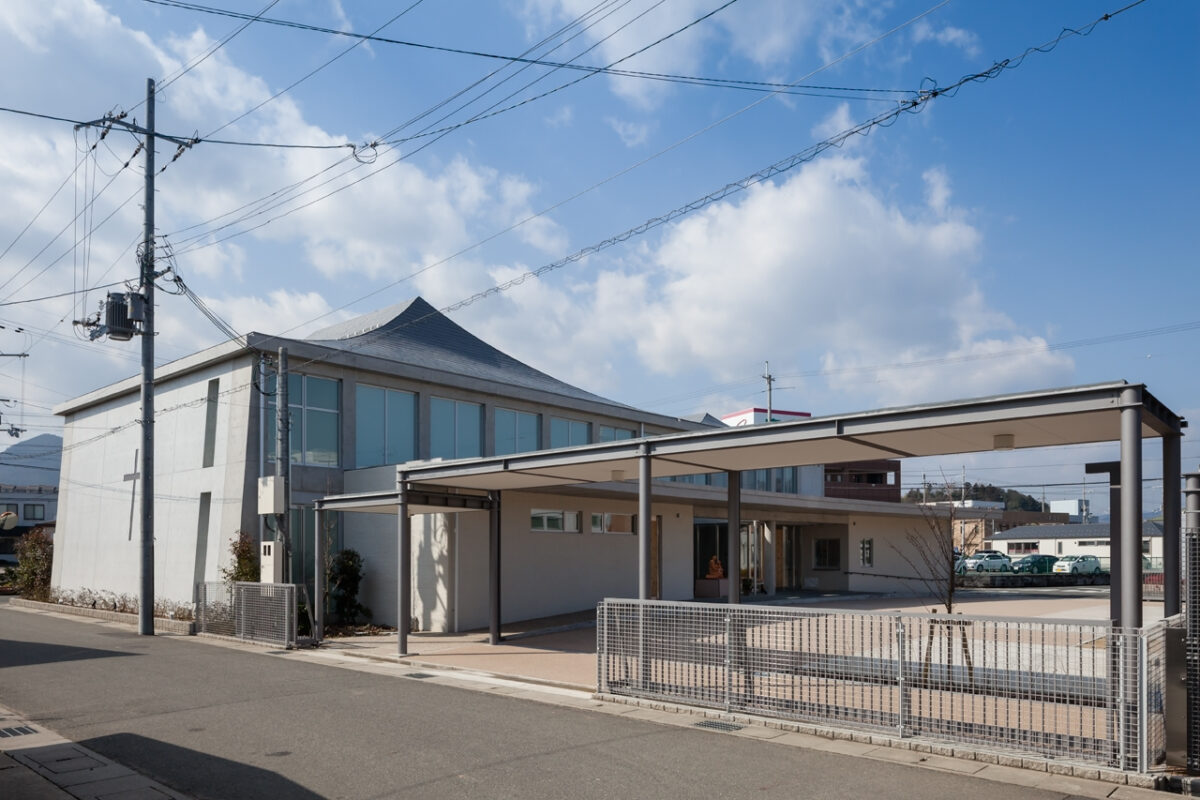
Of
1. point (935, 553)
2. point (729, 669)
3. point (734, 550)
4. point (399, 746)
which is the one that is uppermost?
point (734, 550)

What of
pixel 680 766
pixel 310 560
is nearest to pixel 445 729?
pixel 680 766

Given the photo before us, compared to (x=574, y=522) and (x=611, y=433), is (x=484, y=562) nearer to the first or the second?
(x=574, y=522)

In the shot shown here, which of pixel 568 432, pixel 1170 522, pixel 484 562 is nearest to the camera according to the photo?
pixel 1170 522

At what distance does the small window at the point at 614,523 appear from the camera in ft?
80.2

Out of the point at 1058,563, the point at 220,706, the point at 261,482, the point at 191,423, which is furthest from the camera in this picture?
the point at 1058,563

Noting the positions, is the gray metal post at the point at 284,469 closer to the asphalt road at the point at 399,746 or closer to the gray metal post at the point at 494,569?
the gray metal post at the point at 494,569

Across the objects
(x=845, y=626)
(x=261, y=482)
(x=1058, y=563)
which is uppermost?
(x=261, y=482)

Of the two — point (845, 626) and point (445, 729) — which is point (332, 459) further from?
point (845, 626)

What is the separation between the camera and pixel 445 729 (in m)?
9.88

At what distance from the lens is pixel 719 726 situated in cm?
1022

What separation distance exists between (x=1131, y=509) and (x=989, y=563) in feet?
173

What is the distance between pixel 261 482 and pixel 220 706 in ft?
30.7

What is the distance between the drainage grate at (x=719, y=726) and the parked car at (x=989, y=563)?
1791 inches

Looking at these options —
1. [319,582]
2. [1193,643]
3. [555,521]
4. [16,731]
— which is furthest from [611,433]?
[1193,643]
